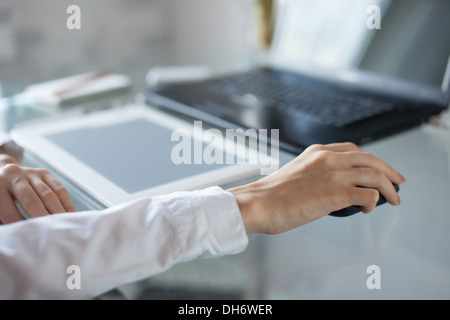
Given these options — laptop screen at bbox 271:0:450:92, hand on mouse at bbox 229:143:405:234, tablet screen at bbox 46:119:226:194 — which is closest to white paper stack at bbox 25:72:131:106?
tablet screen at bbox 46:119:226:194

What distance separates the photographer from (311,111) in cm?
95

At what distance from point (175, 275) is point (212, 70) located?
1035 millimetres

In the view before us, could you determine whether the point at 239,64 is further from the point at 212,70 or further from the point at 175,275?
the point at 175,275

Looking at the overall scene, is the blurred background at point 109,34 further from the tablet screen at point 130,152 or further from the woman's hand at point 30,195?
the woman's hand at point 30,195

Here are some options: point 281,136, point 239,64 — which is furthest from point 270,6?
point 281,136

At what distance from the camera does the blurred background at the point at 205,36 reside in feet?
3.30

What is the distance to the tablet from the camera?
0.69 meters

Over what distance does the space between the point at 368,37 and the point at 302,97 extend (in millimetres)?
211

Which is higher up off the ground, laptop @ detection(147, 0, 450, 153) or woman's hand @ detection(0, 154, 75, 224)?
laptop @ detection(147, 0, 450, 153)

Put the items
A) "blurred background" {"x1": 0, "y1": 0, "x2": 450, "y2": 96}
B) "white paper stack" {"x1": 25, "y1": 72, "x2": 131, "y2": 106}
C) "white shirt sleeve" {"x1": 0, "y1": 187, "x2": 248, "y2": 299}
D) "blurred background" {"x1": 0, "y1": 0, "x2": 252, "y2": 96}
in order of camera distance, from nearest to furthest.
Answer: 1. "white shirt sleeve" {"x1": 0, "y1": 187, "x2": 248, "y2": 299}
2. "blurred background" {"x1": 0, "y1": 0, "x2": 450, "y2": 96}
3. "white paper stack" {"x1": 25, "y1": 72, "x2": 131, "y2": 106}
4. "blurred background" {"x1": 0, "y1": 0, "x2": 252, "y2": 96}

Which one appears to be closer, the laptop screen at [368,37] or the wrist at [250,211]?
the wrist at [250,211]

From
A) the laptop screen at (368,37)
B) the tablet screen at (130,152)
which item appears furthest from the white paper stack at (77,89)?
the laptop screen at (368,37)

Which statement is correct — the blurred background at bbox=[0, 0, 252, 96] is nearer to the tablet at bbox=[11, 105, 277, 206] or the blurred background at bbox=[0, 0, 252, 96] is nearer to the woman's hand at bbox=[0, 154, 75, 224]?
the tablet at bbox=[11, 105, 277, 206]

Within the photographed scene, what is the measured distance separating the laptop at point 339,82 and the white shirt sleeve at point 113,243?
0.28 meters
